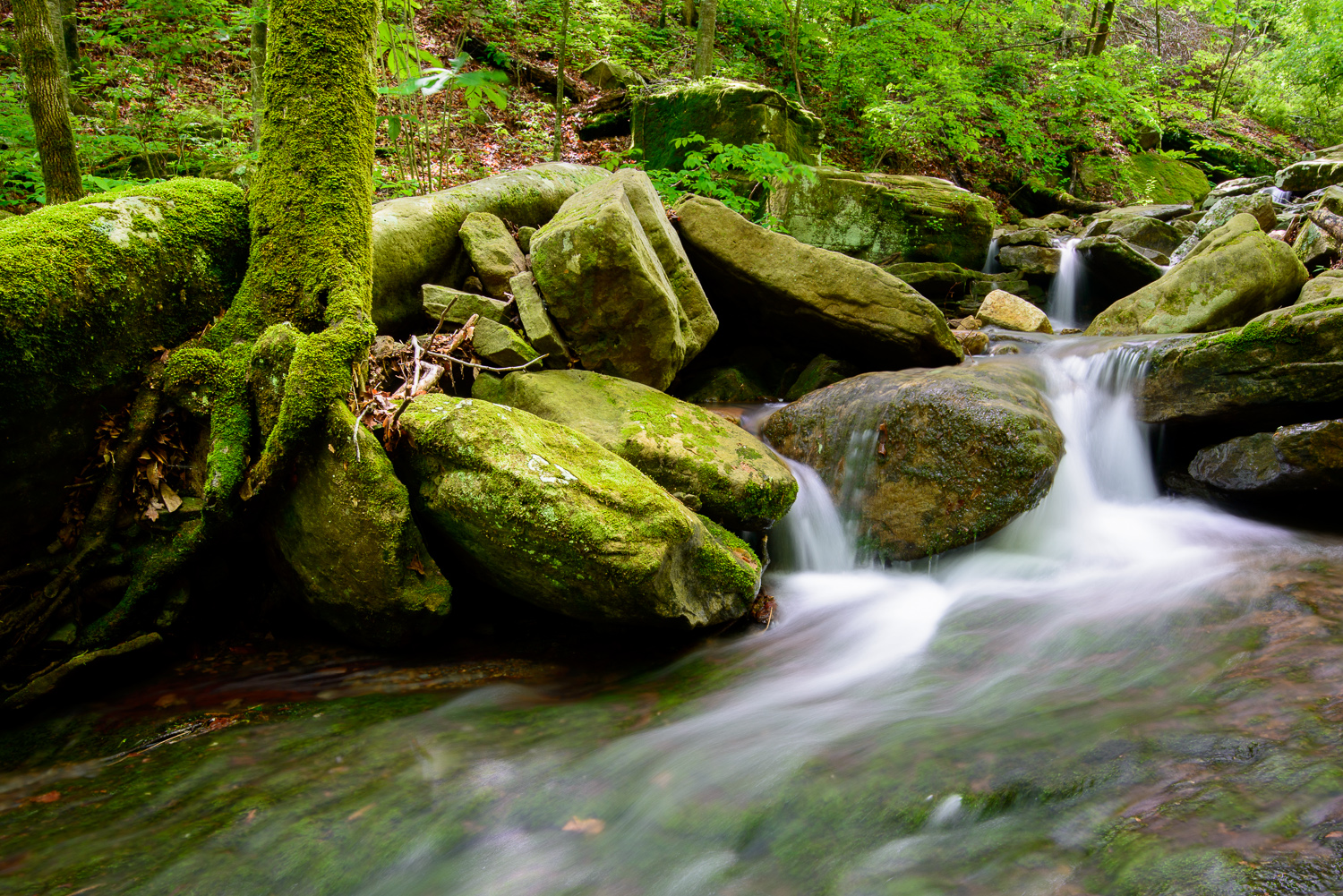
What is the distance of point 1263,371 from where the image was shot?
16.9ft

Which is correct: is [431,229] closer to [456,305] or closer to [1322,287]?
[456,305]

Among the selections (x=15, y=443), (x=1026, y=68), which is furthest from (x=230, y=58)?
(x=1026, y=68)

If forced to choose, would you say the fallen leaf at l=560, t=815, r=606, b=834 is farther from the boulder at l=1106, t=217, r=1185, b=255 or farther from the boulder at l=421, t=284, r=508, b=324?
the boulder at l=1106, t=217, r=1185, b=255

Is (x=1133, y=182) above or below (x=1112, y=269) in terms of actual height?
above

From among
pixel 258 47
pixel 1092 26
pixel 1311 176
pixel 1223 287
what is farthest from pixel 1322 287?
pixel 1092 26

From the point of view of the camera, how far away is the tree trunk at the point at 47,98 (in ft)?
16.6

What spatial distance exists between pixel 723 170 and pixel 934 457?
5.68 m

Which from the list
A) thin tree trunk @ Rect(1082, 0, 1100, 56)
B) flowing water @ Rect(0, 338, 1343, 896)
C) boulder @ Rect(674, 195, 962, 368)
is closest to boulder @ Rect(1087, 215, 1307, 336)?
boulder @ Rect(674, 195, 962, 368)

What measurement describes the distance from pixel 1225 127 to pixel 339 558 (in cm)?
3104

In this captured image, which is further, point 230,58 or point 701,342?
point 230,58

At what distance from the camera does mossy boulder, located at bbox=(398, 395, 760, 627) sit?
11.1 ft

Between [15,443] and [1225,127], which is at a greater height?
[1225,127]

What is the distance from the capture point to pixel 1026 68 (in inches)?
693

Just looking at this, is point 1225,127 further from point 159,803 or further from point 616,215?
point 159,803
